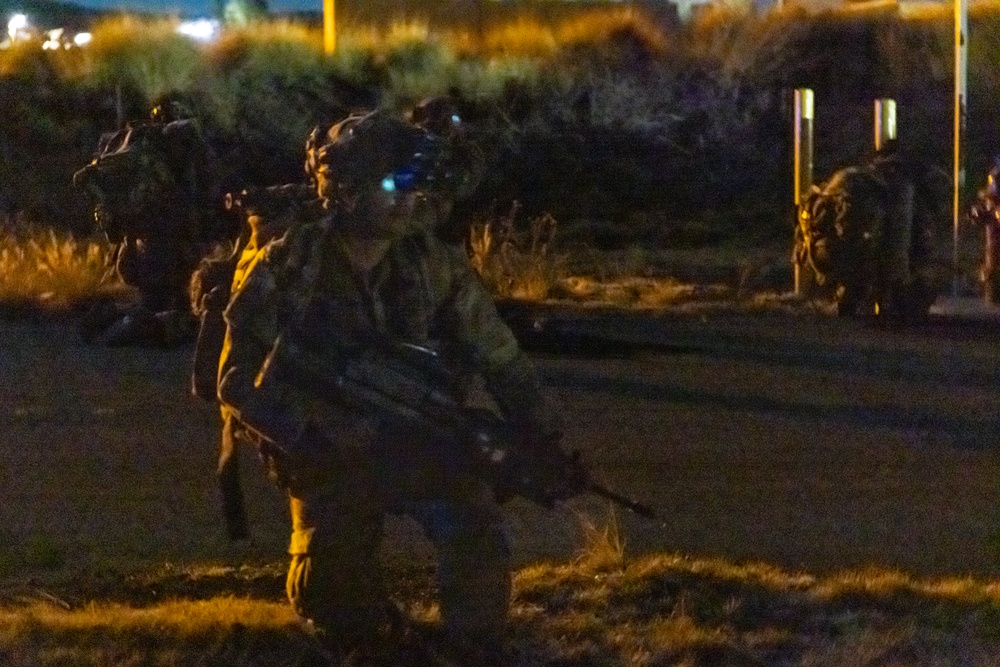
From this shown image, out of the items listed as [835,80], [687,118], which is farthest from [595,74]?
[835,80]

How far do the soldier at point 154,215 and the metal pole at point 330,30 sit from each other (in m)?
14.3

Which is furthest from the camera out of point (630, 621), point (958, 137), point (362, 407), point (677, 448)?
point (958, 137)

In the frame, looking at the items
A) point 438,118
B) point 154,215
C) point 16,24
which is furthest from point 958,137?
point 16,24

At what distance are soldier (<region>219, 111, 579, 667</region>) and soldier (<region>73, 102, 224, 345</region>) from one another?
7148 mm

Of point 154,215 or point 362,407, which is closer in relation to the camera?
point 362,407

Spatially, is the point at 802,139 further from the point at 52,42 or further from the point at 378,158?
the point at 52,42

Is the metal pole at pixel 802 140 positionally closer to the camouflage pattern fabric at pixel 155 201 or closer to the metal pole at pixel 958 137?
the metal pole at pixel 958 137

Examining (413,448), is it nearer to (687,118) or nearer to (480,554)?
(480,554)

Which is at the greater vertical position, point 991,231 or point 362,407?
point 362,407

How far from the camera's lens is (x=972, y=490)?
826cm

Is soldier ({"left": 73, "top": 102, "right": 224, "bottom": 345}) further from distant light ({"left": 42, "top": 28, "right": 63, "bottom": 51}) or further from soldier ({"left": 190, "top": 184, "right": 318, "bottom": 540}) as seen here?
distant light ({"left": 42, "top": 28, "right": 63, "bottom": 51})

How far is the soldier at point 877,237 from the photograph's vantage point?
546 inches

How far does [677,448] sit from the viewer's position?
9.27 m

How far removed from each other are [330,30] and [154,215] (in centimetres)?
1634
